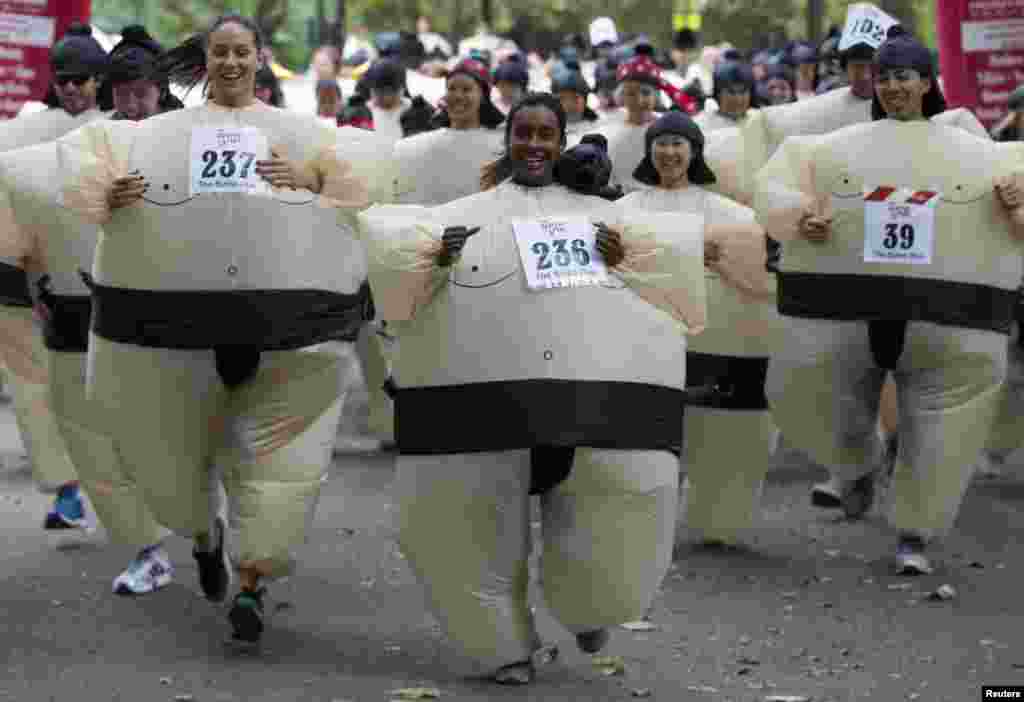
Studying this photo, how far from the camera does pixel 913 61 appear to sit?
1152 cm

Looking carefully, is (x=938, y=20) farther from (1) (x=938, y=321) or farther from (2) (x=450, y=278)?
(2) (x=450, y=278)

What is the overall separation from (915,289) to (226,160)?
3296 millimetres

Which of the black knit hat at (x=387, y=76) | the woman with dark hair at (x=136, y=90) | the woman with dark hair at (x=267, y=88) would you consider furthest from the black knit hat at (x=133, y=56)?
the black knit hat at (x=387, y=76)

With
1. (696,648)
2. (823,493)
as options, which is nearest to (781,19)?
(823,493)

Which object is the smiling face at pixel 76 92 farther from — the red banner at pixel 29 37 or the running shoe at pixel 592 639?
the red banner at pixel 29 37

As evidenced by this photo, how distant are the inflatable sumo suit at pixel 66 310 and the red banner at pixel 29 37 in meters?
5.13

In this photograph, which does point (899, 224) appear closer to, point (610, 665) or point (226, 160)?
point (610, 665)

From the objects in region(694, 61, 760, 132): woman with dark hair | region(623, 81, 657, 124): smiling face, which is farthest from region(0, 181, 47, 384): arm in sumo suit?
region(694, 61, 760, 132): woman with dark hair

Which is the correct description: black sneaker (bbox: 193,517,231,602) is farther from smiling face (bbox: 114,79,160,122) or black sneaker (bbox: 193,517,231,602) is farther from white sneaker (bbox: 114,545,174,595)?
smiling face (bbox: 114,79,160,122)

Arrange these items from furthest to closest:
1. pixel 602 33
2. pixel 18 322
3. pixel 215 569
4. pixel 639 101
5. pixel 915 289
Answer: pixel 602 33, pixel 639 101, pixel 18 322, pixel 915 289, pixel 215 569

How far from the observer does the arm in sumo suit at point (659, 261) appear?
8.98m

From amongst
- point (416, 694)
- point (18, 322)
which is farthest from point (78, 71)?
point (416, 694)

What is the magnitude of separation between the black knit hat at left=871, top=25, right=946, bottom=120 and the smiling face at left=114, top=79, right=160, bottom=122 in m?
3.06

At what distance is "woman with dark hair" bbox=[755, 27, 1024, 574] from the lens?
1141 cm
